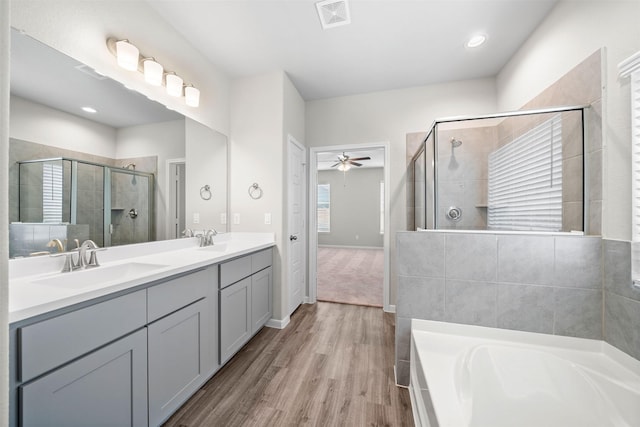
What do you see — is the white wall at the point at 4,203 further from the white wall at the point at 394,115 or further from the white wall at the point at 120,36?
the white wall at the point at 394,115

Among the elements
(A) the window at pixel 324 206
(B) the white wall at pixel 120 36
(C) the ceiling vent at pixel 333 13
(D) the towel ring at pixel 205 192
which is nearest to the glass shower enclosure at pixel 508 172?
(C) the ceiling vent at pixel 333 13

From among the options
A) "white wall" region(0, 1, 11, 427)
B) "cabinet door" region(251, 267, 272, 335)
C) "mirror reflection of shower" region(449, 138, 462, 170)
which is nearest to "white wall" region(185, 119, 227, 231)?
"cabinet door" region(251, 267, 272, 335)

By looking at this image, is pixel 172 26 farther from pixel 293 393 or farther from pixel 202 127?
pixel 293 393

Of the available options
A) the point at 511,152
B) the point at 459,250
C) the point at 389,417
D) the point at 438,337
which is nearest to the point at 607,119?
the point at 511,152

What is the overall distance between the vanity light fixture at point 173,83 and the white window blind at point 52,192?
0.96 metres

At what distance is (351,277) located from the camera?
14.3 ft

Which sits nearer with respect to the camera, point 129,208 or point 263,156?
point 129,208

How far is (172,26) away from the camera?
6.32ft

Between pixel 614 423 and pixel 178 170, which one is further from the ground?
pixel 178 170

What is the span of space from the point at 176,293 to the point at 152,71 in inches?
62.2

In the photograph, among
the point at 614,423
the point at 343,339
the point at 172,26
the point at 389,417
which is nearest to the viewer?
the point at 614,423

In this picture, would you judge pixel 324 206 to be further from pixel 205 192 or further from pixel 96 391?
pixel 96 391

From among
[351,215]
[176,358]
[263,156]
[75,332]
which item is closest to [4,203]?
[75,332]

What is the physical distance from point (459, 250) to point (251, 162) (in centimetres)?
210
